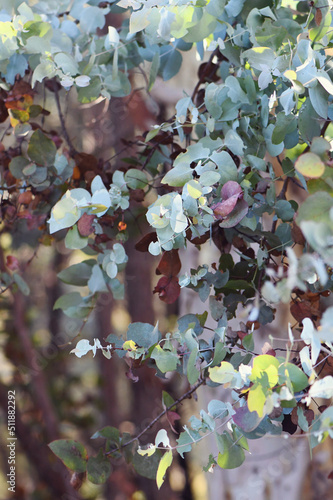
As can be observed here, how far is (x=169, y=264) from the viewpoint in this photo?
1.21ft

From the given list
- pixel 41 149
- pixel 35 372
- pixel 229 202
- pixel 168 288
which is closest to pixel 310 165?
pixel 229 202

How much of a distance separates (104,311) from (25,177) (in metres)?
0.85

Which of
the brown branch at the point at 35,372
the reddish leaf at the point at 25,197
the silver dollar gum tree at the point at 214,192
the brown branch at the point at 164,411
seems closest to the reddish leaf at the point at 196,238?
the silver dollar gum tree at the point at 214,192

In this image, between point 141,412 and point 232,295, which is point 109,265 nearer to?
point 232,295

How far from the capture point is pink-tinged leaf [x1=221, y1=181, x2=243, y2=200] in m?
0.31

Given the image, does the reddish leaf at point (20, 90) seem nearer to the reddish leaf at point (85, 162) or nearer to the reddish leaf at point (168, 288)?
the reddish leaf at point (85, 162)

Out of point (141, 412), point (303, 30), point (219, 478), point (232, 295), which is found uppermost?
point (303, 30)

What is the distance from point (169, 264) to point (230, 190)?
88 mm

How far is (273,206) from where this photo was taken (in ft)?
1.25

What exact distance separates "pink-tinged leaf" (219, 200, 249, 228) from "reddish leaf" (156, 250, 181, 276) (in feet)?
0.21

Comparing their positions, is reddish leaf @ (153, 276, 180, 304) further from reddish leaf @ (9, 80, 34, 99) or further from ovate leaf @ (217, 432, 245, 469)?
reddish leaf @ (9, 80, 34, 99)

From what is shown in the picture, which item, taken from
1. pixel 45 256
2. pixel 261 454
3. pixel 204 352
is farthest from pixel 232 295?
pixel 45 256

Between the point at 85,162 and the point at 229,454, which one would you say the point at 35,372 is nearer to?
the point at 85,162

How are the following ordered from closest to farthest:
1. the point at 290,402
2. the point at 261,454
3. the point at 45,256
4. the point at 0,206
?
the point at 290,402, the point at 0,206, the point at 261,454, the point at 45,256
